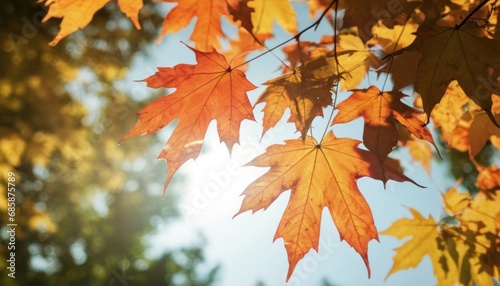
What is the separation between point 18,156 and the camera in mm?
5293

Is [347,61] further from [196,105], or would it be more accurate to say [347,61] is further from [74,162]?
[74,162]

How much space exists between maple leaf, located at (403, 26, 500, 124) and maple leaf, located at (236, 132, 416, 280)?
0.21m

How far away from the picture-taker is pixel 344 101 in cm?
86

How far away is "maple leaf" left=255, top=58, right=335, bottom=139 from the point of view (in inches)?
31.0

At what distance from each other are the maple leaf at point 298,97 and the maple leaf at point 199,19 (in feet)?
1.24

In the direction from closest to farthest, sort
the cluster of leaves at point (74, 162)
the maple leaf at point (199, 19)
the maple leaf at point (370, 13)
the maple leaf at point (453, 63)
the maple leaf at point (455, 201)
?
the maple leaf at point (453, 63) → the maple leaf at point (370, 13) → the maple leaf at point (199, 19) → the maple leaf at point (455, 201) → the cluster of leaves at point (74, 162)

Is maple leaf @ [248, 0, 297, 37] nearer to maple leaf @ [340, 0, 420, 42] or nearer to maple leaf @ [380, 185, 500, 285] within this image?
maple leaf @ [340, 0, 420, 42]

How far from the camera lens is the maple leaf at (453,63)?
72 cm

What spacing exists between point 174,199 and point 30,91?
5.48 m

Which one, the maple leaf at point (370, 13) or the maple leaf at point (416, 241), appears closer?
the maple leaf at point (370, 13)

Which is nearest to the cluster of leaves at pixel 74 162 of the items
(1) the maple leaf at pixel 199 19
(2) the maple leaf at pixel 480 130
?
(1) the maple leaf at pixel 199 19

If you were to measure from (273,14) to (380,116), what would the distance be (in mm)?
604

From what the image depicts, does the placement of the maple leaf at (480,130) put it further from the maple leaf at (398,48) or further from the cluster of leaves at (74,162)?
the cluster of leaves at (74,162)

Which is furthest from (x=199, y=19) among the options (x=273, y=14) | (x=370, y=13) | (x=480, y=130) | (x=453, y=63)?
(x=480, y=130)
